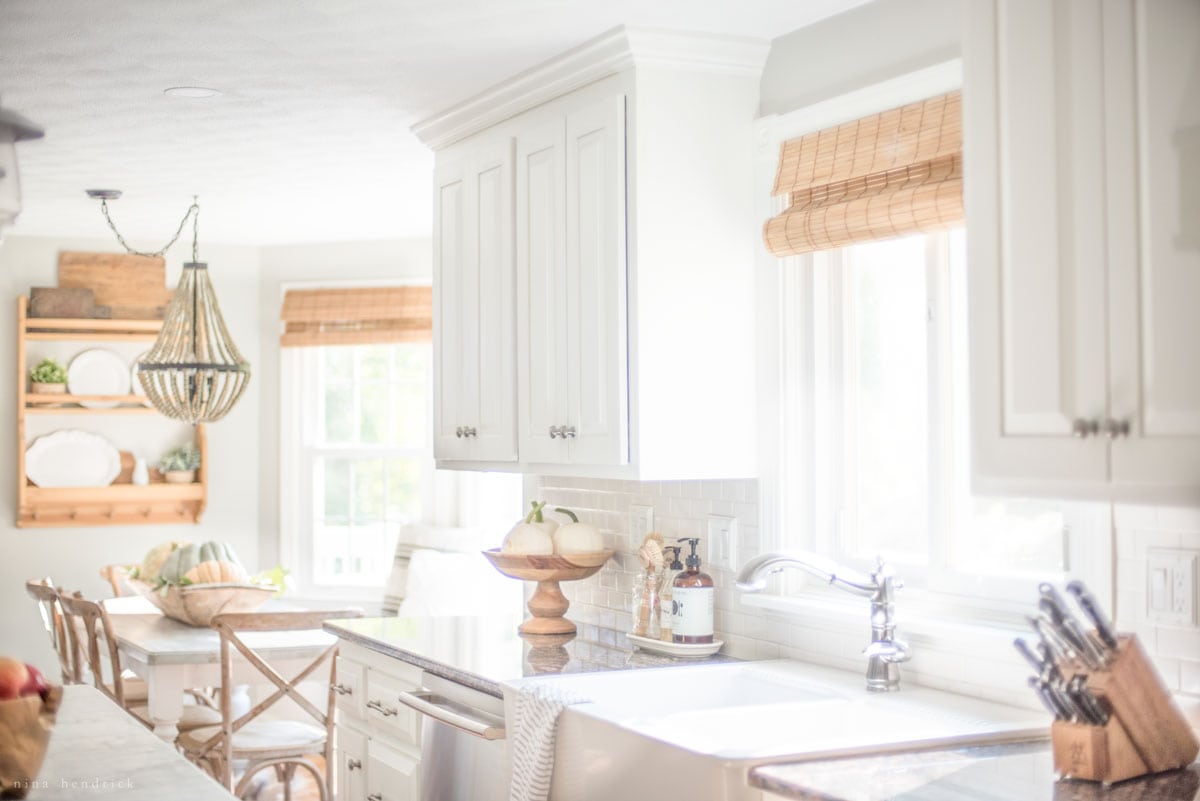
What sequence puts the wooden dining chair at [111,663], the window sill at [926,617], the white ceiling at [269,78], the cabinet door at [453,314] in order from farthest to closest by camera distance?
the wooden dining chair at [111,663]
the cabinet door at [453,314]
the white ceiling at [269,78]
the window sill at [926,617]

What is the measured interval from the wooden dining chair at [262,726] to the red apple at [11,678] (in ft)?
9.47

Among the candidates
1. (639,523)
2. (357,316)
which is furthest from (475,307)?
(357,316)

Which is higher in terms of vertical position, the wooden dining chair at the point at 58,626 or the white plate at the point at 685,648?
the white plate at the point at 685,648

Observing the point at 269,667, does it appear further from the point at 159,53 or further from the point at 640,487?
the point at 159,53

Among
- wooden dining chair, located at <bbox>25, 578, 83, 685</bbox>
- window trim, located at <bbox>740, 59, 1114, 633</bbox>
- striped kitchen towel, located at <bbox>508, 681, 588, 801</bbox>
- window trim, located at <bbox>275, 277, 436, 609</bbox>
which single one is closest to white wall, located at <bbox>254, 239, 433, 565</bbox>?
window trim, located at <bbox>275, 277, 436, 609</bbox>

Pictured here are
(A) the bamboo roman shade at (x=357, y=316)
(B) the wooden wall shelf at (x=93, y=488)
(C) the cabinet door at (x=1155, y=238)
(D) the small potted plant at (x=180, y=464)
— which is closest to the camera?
(C) the cabinet door at (x=1155, y=238)

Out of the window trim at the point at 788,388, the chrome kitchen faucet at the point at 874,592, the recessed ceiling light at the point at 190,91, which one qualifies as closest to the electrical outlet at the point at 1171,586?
the chrome kitchen faucet at the point at 874,592

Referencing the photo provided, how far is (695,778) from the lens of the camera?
7.13 ft

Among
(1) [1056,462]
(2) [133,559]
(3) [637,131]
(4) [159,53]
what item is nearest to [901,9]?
(3) [637,131]

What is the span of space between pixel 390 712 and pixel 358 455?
3.39m

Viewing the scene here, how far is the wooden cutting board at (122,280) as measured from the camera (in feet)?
21.3

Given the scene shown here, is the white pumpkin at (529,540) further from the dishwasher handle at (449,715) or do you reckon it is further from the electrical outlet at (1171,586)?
the electrical outlet at (1171,586)

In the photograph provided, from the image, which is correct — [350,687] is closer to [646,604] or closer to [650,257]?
[646,604]

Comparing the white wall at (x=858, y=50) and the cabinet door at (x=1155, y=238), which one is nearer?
the cabinet door at (x=1155, y=238)
